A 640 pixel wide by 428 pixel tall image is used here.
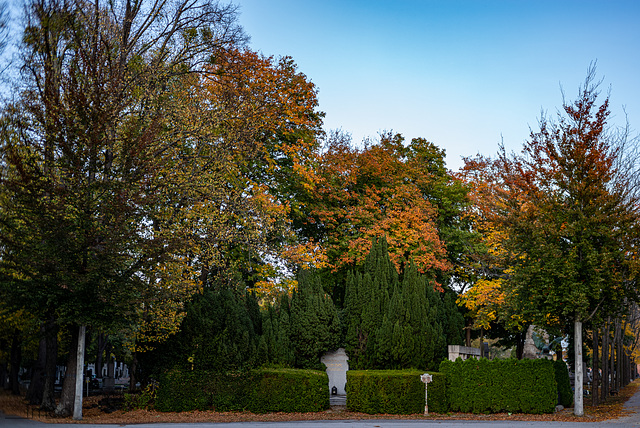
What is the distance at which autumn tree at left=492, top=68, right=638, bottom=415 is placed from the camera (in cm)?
1894

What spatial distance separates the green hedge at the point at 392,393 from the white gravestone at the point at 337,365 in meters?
4.76

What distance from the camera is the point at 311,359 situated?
24.5 metres

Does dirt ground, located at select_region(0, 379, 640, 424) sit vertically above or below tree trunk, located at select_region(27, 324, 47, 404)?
below

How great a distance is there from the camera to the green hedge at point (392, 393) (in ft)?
65.7

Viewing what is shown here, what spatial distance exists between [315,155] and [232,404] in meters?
12.1

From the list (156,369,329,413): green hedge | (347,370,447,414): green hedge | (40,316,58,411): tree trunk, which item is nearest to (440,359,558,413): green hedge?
(347,370,447,414): green hedge

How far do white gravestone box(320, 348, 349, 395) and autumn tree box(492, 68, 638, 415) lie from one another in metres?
8.59

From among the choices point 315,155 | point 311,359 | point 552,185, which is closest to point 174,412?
point 311,359

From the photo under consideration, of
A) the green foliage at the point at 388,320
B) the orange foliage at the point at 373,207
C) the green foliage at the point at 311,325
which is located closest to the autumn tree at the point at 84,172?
the green foliage at the point at 311,325

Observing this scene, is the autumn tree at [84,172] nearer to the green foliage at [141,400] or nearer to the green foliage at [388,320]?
the green foliage at [141,400]

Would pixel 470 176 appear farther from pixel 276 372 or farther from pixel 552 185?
pixel 276 372

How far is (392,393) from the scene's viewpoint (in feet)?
65.9

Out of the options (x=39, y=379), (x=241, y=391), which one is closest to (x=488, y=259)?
(x=241, y=391)

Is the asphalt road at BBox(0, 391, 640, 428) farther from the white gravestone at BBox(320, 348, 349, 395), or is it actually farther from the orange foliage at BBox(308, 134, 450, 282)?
the orange foliage at BBox(308, 134, 450, 282)
